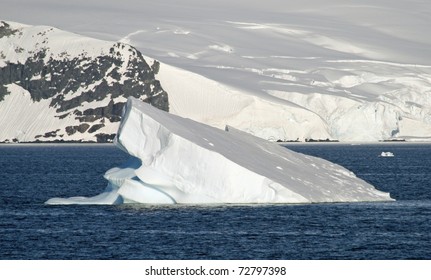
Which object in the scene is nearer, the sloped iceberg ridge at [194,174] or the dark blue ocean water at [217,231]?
the dark blue ocean water at [217,231]

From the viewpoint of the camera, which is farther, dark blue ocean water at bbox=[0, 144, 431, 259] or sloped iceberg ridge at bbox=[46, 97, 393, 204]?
sloped iceberg ridge at bbox=[46, 97, 393, 204]

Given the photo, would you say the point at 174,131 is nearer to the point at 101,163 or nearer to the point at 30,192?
the point at 30,192

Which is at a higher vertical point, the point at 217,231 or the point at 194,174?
the point at 194,174

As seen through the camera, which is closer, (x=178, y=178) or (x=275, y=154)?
(x=178, y=178)

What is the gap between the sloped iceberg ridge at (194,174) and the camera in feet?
171

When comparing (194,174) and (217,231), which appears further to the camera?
(194,174)

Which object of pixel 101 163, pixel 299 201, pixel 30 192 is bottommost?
pixel 101 163

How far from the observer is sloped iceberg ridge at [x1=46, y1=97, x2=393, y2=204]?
52.1 m

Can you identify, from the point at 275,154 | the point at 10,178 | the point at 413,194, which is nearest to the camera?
the point at 275,154

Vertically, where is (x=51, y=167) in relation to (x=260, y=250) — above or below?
below

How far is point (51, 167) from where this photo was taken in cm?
10156

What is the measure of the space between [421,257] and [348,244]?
151 inches

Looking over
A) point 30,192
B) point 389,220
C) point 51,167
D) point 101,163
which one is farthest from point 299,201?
Result: point 101,163

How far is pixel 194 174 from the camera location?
52156 mm
